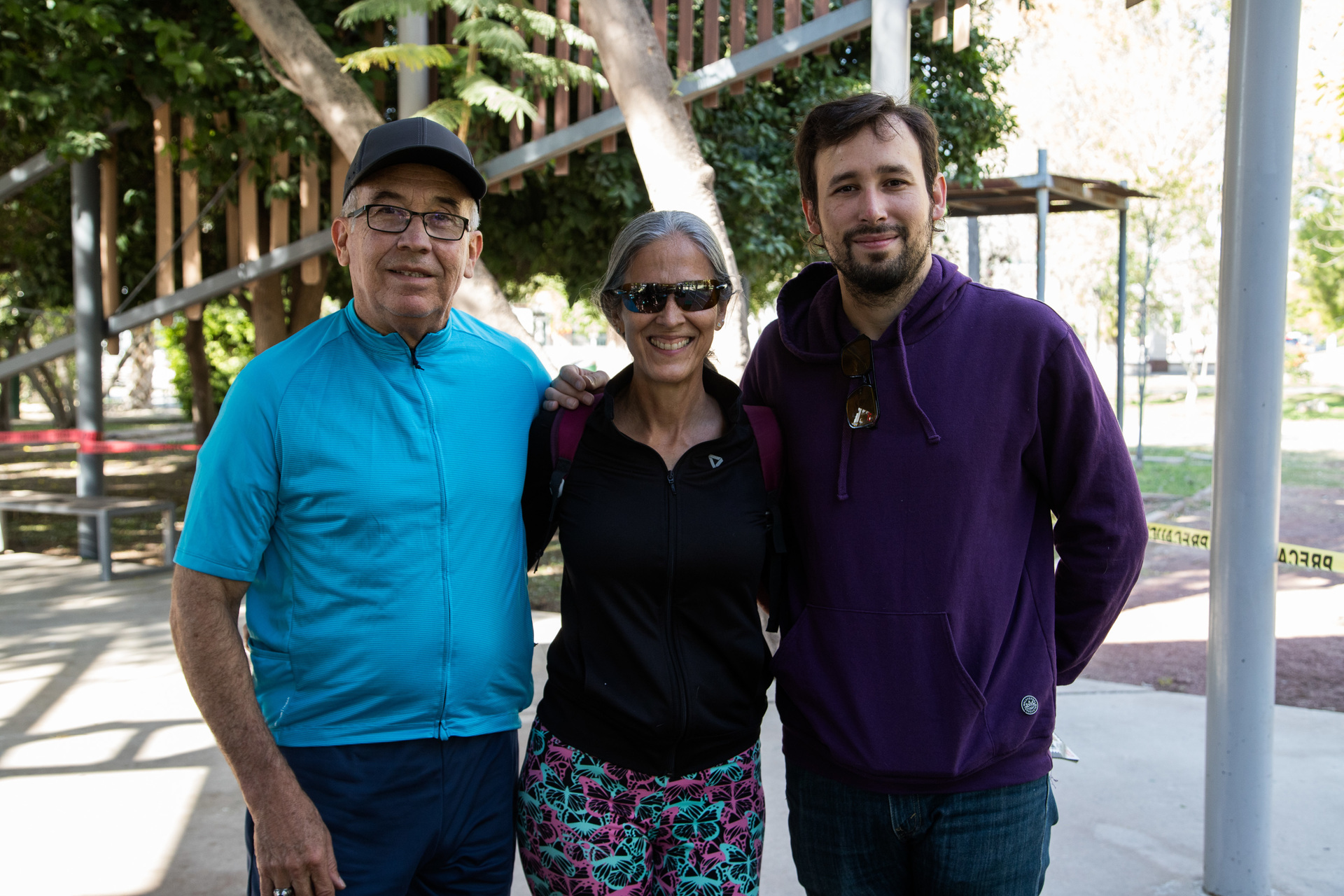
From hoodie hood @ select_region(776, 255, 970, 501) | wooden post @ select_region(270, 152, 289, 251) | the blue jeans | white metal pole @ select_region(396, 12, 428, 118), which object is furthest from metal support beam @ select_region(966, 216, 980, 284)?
the blue jeans

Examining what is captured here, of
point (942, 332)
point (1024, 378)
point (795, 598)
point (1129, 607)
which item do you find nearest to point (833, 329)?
point (942, 332)

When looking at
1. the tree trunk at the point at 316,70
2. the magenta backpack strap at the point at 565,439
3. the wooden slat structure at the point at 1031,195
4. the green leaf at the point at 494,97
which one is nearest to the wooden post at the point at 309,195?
→ the tree trunk at the point at 316,70

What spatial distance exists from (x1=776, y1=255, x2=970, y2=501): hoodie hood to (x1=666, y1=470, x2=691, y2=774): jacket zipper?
0.36 m

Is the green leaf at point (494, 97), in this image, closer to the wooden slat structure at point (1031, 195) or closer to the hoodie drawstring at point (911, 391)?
the hoodie drawstring at point (911, 391)

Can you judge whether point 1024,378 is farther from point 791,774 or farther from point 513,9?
point 513,9

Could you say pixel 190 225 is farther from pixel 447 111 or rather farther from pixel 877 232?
pixel 877 232

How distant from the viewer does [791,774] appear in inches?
95.0

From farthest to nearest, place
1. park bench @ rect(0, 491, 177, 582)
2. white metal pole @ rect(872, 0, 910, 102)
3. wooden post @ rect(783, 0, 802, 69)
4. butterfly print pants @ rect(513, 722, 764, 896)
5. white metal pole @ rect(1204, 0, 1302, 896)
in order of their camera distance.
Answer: park bench @ rect(0, 491, 177, 582) → wooden post @ rect(783, 0, 802, 69) → white metal pole @ rect(872, 0, 910, 102) → white metal pole @ rect(1204, 0, 1302, 896) → butterfly print pants @ rect(513, 722, 764, 896)

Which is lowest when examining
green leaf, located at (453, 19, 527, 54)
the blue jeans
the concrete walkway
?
the concrete walkway

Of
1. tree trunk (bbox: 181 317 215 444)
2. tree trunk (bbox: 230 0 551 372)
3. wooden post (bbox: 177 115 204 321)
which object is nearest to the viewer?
tree trunk (bbox: 230 0 551 372)

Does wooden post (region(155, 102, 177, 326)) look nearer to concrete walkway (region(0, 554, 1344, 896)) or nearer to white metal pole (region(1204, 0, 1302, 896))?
concrete walkway (region(0, 554, 1344, 896))

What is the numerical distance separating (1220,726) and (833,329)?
7.38 ft

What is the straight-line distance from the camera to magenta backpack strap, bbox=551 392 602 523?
2.37 m

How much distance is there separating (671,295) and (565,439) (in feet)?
1.33
